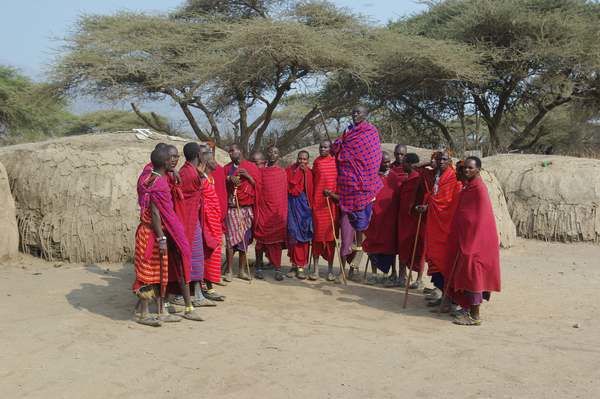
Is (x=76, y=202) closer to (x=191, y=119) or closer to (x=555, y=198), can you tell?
(x=555, y=198)

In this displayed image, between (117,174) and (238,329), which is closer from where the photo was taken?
(238,329)

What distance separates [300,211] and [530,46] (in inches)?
461

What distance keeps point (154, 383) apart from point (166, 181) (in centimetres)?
174

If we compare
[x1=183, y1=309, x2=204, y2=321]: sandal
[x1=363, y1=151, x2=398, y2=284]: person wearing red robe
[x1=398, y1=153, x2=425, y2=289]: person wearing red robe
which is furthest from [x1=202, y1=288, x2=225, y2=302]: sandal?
[x1=398, y1=153, x2=425, y2=289]: person wearing red robe

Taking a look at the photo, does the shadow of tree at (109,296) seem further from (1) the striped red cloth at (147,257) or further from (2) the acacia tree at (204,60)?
(2) the acacia tree at (204,60)

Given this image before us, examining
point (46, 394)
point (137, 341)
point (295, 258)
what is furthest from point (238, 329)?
point (295, 258)

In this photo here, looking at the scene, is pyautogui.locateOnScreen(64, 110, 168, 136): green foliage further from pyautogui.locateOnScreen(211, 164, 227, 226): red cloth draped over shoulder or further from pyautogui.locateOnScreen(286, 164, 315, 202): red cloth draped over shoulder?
pyautogui.locateOnScreen(211, 164, 227, 226): red cloth draped over shoulder

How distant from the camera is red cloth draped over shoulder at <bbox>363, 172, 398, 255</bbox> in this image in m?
7.35

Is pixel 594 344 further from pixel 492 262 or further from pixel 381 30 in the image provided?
pixel 381 30

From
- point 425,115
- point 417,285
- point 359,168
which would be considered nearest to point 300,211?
point 359,168

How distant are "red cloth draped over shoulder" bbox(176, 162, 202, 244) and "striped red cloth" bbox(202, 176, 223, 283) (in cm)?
34

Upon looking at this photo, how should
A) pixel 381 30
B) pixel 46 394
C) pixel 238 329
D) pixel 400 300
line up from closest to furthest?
pixel 46 394
pixel 238 329
pixel 400 300
pixel 381 30

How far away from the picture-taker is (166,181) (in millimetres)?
5281

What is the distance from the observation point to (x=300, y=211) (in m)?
7.52
